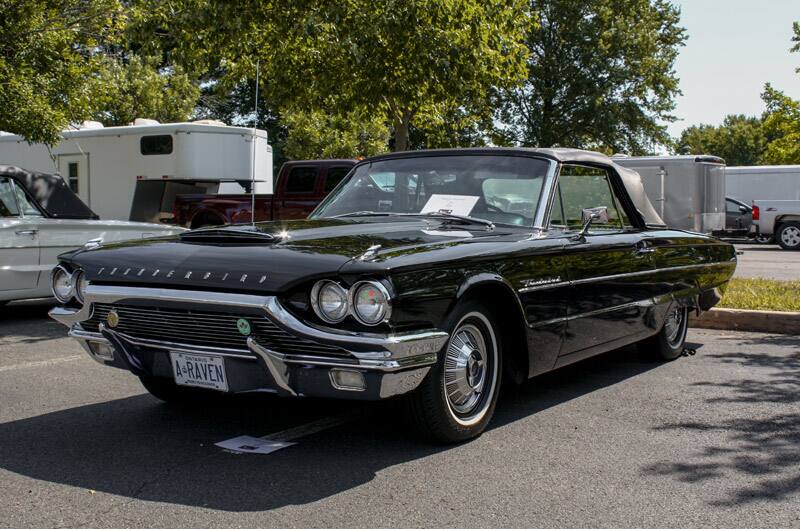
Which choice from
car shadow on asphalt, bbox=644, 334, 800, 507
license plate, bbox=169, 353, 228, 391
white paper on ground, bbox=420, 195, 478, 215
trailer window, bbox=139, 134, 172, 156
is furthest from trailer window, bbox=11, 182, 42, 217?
trailer window, bbox=139, 134, 172, 156

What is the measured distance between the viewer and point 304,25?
13.2m

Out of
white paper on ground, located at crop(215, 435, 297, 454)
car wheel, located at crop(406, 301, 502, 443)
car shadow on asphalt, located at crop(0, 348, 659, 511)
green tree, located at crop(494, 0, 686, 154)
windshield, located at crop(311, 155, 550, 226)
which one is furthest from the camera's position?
green tree, located at crop(494, 0, 686, 154)

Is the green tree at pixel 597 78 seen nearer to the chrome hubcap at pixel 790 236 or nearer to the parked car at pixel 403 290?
the chrome hubcap at pixel 790 236

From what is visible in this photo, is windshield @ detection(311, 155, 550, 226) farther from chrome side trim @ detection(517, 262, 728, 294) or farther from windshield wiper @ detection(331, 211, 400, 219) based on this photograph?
chrome side trim @ detection(517, 262, 728, 294)

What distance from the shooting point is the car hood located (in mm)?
4035

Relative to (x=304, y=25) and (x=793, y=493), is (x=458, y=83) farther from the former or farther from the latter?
(x=793, y=493)

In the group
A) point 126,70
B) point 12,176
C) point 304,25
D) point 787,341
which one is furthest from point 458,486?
point 126,70

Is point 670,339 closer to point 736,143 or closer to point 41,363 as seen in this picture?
point 41,363

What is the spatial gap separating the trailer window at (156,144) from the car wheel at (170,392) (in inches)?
563

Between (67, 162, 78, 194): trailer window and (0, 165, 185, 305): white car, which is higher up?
(67, 162, 78, 194): trailer window

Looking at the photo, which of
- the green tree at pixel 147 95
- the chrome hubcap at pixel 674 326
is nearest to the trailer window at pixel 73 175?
the green tree at pixel 147 95

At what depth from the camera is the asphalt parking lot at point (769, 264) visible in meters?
15.3

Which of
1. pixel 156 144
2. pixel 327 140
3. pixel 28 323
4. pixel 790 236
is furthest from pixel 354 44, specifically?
pixel 327 140

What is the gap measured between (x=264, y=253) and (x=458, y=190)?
68.6 inches
